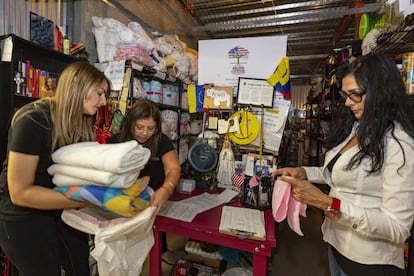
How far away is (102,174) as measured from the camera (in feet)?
2.85

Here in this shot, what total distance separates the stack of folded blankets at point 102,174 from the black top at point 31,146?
0.06m

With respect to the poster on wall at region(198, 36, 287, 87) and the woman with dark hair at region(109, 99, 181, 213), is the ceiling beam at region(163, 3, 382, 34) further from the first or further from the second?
the woman with dark hair at region(109, 99, 181, 213)

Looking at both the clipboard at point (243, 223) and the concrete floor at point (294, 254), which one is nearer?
the clipboard at point (243, 223)

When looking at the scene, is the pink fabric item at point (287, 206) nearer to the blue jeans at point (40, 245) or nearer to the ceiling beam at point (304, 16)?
the blue jeans at point (40, 245)

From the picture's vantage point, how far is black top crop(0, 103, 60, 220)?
90 centimetres

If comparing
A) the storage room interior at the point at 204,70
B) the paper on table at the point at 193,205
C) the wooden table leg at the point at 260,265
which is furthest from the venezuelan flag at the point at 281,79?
the wooden table leg at the point at 260,265

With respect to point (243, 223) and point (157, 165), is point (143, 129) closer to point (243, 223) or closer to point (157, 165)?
point (157, 165)

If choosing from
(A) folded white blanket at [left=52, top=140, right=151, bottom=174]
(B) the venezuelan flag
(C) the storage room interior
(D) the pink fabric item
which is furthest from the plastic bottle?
(D) the pink fabric item

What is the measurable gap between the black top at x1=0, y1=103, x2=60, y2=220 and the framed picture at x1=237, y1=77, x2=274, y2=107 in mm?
1476

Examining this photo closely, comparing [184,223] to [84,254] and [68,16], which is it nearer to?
[84,254]

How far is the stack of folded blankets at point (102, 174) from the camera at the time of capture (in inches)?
34.2

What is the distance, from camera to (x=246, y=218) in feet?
4.97

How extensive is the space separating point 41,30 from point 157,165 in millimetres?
1256

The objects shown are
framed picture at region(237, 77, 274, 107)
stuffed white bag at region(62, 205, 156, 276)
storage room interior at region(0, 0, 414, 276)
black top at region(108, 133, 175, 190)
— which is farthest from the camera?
framed picture at region(237, 77, 274, 107)
